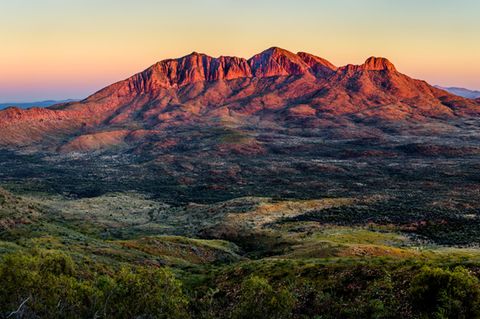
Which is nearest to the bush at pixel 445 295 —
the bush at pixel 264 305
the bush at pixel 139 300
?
the bush at pixel 264 305

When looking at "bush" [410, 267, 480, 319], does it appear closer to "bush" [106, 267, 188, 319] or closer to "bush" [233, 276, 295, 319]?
"bush" [233, 276, 295, 319]

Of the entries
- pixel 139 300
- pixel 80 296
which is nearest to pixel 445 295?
pixel 139 300

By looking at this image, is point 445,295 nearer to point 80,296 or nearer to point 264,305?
point 264,305

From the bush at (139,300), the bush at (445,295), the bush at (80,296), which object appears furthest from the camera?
the bush at (139,300)

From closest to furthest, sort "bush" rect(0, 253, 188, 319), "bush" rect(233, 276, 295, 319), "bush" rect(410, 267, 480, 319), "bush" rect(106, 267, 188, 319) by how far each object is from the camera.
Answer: "bush" rect(410, 267, 480, 319) → "bush" rect(0, 253, 188, 319) → "bush" rect(106, 267, 188, 319) → "bush" rect(233, 276, 295, 319)

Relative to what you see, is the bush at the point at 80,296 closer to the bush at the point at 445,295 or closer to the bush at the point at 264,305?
the bush at the point at 264,305

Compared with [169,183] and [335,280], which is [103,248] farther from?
[169,183]

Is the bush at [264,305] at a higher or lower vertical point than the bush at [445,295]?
lower

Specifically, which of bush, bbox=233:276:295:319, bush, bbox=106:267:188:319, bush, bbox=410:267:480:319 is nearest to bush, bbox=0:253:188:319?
bush, bbox=106:267:188:319

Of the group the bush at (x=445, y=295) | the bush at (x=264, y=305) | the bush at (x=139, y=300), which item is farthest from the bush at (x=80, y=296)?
the bush at (x=445, y=295)

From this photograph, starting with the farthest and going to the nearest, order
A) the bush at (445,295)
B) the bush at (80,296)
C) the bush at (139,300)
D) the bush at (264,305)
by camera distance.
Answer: the bush at (264,305), the bush at (139,300), the bush at (80,296), the bush at (445,295)

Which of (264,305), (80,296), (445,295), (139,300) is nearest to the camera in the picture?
(445,295)

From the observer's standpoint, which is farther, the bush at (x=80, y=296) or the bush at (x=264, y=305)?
the bush at (x=264, y=305)
